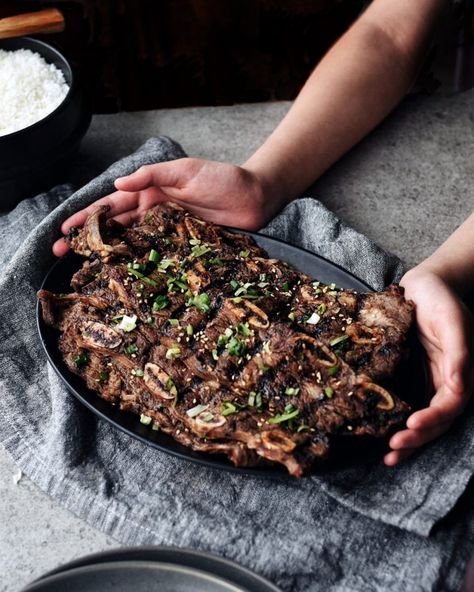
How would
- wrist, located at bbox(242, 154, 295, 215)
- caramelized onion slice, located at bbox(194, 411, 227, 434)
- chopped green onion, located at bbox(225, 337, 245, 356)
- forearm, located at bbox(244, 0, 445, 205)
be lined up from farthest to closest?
forearm, located at bbox(244, 0, 445, 205)
wrist, located at bbox(242, 154, 295, 215)
chopped green onion, located at bbox(225, 337, 245, 356)
caramelized onion slice, located at bbox(194, 411, 227, 434)

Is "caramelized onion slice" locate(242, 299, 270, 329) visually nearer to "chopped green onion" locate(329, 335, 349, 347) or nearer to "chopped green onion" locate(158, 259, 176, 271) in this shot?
"chopped green onion" locate(329, 335, 349, 347)

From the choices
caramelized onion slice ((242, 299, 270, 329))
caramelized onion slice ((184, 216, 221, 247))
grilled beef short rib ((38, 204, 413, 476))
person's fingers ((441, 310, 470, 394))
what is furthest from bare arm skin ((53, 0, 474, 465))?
caramelized onion slice ((242, 299, 270, 329))

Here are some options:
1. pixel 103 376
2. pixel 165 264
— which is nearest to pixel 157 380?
pixel 103 376

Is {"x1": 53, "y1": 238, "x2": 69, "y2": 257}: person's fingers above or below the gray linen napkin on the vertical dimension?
above

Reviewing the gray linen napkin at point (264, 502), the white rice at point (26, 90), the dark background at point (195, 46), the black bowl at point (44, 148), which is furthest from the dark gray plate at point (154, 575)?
the dark background at point (195, 46)

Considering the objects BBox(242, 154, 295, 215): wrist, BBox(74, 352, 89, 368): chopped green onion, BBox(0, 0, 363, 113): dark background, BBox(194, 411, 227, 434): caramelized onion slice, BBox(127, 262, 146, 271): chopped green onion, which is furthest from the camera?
BBox(0, 0, 363, 113): dark background

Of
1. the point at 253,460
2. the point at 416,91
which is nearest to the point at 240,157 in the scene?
the point at 416,91

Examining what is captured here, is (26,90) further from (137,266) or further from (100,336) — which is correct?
(100,336)
